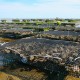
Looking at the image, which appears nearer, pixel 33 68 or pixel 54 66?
pixel 54 66

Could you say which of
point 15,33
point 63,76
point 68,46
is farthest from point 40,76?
point 15,33

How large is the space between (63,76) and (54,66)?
267 cm

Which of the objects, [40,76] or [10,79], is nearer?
[10,79]

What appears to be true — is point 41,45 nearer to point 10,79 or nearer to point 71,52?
point 71,52

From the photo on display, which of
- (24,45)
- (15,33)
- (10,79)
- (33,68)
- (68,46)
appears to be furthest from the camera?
(15,33)

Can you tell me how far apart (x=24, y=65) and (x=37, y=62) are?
2.88 m

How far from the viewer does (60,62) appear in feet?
106

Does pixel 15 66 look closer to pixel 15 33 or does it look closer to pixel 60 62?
pixel 60 62

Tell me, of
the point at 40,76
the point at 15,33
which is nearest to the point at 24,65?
the point at 40,76

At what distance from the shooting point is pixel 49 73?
1278 inches

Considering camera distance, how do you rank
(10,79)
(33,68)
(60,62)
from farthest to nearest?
(33,68)
(60,62)
(10,79)

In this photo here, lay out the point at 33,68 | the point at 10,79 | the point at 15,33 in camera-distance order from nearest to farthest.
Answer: the point at 10,79, the point at 33,68, the point at 15,33

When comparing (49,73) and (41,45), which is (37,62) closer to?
(49,73)

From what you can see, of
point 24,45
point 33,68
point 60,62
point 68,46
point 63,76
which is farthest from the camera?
point 24,45
